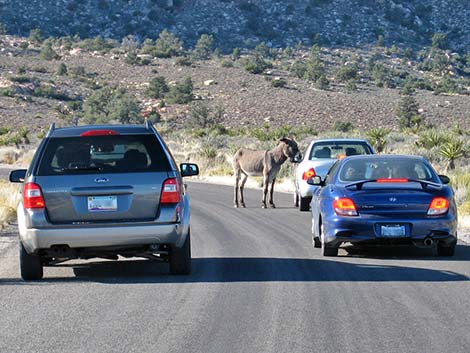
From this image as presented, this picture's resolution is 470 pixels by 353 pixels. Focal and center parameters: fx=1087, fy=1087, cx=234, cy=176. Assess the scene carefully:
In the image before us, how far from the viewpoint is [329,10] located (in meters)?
119

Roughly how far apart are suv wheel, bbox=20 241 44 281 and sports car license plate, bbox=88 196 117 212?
39.6 inches

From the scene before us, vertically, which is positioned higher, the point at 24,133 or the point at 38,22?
the point at 38,22

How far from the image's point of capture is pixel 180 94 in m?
84.4

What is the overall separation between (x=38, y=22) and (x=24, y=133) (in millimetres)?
51257

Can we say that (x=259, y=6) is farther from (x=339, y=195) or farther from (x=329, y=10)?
(x=339, y=195)

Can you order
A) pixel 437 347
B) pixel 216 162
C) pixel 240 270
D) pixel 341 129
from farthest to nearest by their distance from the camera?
pixel 341 129, pixel 216 162, pixel 240 270, pixel 437 347

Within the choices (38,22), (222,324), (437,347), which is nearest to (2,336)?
(222,324)

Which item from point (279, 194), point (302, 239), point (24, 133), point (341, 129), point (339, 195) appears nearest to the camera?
point (339, 195)

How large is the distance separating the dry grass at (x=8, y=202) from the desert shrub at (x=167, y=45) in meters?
70.4

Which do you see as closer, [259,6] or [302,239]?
[302,239]

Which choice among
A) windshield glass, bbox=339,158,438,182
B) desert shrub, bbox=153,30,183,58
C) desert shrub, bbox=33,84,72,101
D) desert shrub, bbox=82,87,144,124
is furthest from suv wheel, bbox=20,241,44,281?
desert shrub, bbox=153,30,183,58

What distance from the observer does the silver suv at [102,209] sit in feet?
40.4

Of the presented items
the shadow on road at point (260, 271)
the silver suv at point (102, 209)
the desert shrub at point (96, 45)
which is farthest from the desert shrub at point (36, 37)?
the silver suv at point (102, 209)

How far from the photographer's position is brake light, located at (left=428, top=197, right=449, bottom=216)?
14.7 metres
